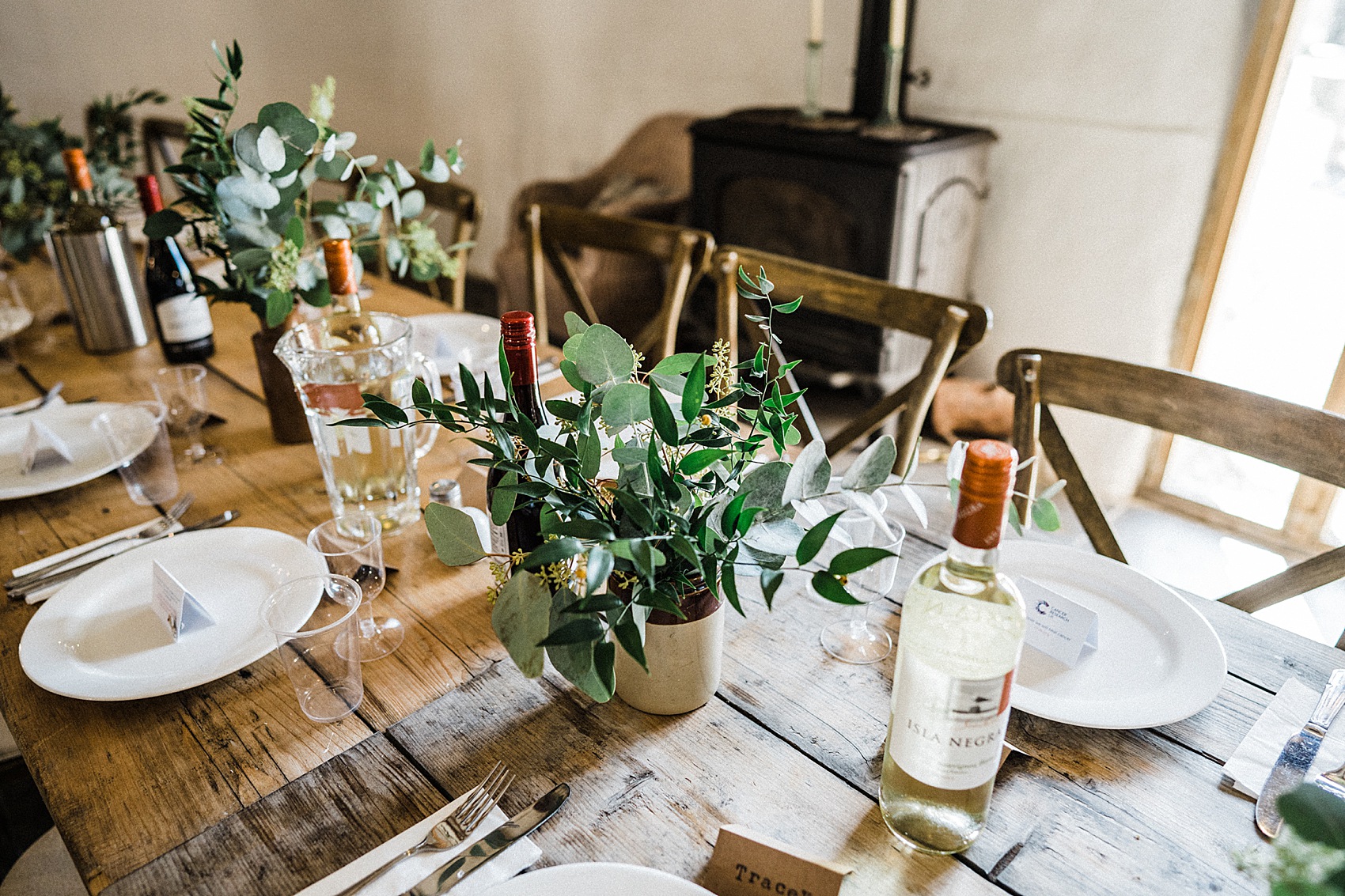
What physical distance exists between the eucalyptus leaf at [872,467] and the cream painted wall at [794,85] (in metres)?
1.98

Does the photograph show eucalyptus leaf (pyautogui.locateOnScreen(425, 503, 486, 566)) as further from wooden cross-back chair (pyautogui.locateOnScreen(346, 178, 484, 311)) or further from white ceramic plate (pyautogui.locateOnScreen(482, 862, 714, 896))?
wooden cross-back chair (pyautogui.locateOnScreen(346, 178, 484, 311))

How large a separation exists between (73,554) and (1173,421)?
4.39 ft

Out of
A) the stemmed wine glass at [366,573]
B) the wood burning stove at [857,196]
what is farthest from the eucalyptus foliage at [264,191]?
the wood burning stove at [857,196]

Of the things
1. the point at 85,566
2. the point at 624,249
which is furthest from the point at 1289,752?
the point at 624,249

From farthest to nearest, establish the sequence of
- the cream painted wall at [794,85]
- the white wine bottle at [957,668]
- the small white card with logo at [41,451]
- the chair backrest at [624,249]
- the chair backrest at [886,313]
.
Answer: the cream painted wall at [794,85] < the chair backrest at [624,249] < the chair backrest at [886,313] < the small white card with logo at [41,451] < the white wine bottle at [957,668]

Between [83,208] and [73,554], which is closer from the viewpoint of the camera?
[73,554]

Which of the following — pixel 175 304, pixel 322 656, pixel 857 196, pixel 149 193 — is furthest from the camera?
pixel 857 196

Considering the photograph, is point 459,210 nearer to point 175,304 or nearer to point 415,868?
point 175,304

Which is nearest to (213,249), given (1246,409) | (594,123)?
(1246,409)

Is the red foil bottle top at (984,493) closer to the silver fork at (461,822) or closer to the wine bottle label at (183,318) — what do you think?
the silver fork at (461,822)

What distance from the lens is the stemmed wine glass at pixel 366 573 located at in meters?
0.88

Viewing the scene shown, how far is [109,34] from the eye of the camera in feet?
14.0

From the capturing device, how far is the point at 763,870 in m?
0.61

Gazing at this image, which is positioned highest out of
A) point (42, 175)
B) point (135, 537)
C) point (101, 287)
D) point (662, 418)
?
point (662, 418)
